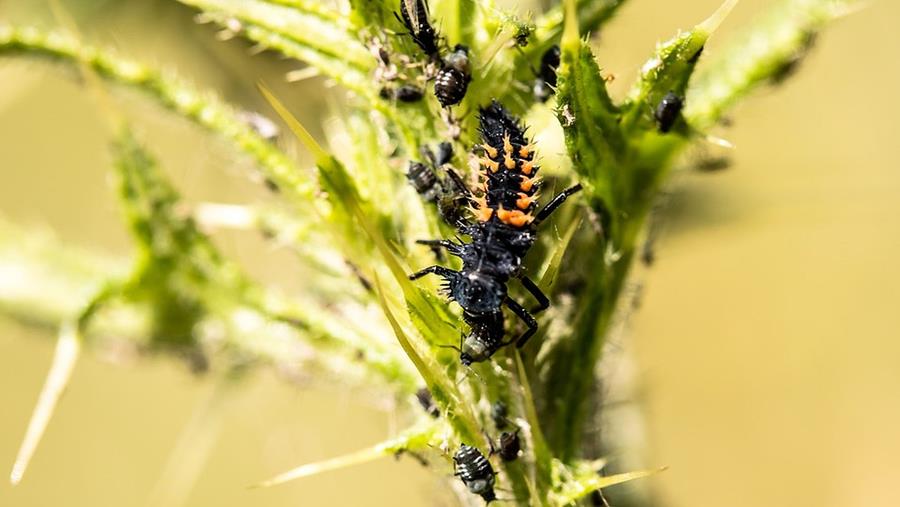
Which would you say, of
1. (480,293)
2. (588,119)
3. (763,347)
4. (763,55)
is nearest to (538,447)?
(480,293)

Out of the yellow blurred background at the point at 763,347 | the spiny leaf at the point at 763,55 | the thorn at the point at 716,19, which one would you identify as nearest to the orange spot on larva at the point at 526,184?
the thorn at the point at 716,19

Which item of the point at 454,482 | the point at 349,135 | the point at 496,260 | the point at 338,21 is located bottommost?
the point at 454,482

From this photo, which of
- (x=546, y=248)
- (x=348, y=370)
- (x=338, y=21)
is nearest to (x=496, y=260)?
(x=546, y=248)

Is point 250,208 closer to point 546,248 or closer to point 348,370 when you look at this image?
point 348,370

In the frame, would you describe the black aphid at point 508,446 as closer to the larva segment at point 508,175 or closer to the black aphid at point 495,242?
the black aphid at point 495,242

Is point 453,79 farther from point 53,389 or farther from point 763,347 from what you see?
point 763,347

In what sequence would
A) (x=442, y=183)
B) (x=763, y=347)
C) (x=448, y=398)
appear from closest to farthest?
(x=448, y=398), (x=442, y=183), (x=763, y=347)

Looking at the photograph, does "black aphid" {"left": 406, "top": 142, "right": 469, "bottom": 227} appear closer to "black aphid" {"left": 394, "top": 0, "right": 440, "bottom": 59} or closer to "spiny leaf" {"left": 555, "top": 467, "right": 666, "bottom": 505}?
"black aphid" {"left": 394, "top": 0, "right": 440, "bottom": 59}
